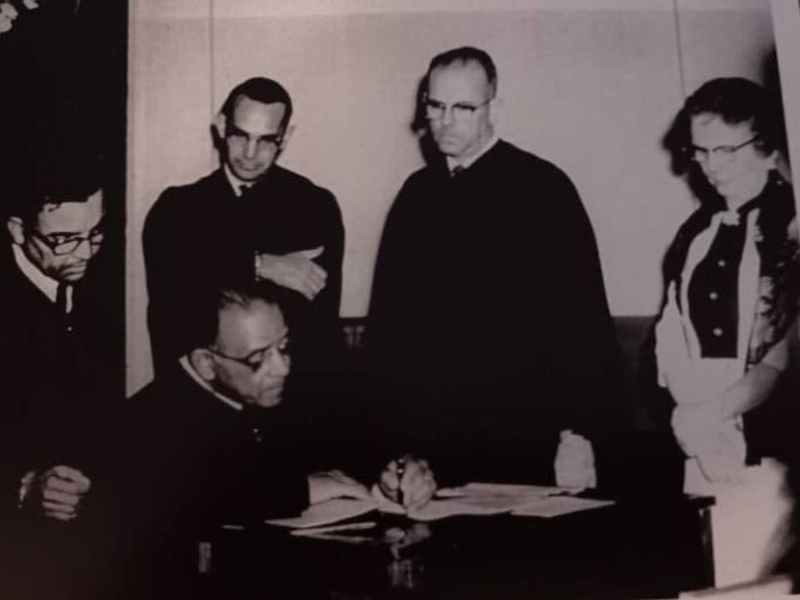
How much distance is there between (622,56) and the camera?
0.96m

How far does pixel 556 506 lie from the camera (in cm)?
86

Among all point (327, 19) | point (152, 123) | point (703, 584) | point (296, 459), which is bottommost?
point (703, 584)

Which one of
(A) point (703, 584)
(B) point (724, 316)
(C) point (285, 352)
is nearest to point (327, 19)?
(C) point (285, 352)

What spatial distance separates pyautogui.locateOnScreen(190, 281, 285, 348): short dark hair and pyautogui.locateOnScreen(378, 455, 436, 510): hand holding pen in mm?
172

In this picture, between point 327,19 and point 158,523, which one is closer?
point 158,523

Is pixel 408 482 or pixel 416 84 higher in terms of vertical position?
pixel 416 84

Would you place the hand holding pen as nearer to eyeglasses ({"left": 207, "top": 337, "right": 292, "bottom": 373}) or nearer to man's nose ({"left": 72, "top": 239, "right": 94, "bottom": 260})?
eyeglasses ({"left": 207, "top": 337, "right": 292, "bottom": 373})

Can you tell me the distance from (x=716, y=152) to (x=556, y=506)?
36 centimetres

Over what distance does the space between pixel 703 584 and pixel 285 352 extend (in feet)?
1.34

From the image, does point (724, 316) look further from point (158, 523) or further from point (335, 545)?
point (158, 523)

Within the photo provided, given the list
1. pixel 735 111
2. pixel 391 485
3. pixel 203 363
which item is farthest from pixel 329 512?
pixel 735 111

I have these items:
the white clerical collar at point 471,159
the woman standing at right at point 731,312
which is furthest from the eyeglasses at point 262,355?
the woman standing at right at point 731,312

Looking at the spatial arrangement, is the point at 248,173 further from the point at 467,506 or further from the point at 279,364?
the point at 467,506

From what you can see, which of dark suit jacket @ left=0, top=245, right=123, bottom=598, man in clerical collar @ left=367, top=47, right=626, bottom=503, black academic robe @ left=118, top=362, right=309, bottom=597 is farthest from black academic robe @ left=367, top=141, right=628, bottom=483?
dark suit jacket @ left=0, top=245, right=123, bottom=598
